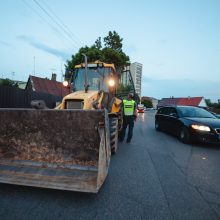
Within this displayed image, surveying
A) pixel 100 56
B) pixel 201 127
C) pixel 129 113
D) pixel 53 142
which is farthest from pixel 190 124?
pixel 100 56

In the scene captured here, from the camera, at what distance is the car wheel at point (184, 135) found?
26.4 feet

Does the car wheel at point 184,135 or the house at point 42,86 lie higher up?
the house at point 42,86

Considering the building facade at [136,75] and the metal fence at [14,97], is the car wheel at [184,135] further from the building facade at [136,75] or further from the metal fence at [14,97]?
the metal fence at [14,97]

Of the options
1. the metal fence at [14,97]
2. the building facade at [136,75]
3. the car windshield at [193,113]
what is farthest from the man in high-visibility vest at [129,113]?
the metal fence at [14,97]

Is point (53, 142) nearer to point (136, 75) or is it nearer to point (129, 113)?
point (129, 113)

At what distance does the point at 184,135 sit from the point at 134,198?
219 inches

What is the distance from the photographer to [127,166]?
502cm

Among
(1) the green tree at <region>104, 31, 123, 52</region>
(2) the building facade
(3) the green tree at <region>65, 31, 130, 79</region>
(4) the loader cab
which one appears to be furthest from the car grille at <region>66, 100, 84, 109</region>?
(1) the green tree at <region>104, 31, 123, 52</region>

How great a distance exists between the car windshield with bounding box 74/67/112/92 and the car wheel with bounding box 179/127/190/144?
143 inches

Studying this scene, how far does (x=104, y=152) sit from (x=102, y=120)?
59 centimetres

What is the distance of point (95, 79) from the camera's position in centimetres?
721

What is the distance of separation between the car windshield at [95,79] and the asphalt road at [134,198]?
9.77 ft

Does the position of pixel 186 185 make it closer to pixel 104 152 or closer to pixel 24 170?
pixel 104 152

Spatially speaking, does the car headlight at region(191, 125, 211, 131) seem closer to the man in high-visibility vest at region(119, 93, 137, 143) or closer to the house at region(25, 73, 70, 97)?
the man in high-visibility vest at region(119, 93, 137, 143)
